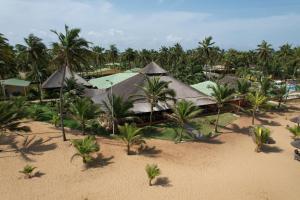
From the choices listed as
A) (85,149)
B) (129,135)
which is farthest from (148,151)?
(85,149)

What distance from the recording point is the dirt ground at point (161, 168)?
20.5 meters

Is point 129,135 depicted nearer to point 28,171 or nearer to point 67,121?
point 28,171

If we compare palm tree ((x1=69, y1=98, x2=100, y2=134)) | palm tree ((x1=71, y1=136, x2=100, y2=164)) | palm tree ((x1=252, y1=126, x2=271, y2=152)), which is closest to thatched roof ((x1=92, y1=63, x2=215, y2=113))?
palm tree ((x1=69, y1=98, x2=100, y2=134))

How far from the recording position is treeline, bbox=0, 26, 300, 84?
3146 centimetres

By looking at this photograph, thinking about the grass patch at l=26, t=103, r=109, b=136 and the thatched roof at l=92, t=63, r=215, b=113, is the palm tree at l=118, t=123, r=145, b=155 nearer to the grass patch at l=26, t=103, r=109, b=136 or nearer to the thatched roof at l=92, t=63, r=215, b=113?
the grass patch at l=26, t=103, r=109, b=136

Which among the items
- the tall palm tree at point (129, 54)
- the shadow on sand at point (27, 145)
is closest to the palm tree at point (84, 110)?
the shadow on sand at point (27, 145)

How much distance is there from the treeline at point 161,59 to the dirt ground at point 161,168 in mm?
8910

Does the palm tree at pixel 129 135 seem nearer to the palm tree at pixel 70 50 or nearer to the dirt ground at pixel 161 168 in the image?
the dirt ground at pixel 161 168

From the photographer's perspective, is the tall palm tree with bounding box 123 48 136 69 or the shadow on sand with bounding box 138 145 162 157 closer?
the shadow on sand with bounding box 138 145 162 157

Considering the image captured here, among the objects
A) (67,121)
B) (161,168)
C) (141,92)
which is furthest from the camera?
(141,92)

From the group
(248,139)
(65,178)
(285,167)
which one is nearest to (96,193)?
(65,178)

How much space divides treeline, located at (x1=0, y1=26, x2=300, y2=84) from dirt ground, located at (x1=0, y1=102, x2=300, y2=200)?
891cm

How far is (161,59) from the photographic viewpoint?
86625 millimetres

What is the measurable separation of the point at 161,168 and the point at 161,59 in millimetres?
65160
